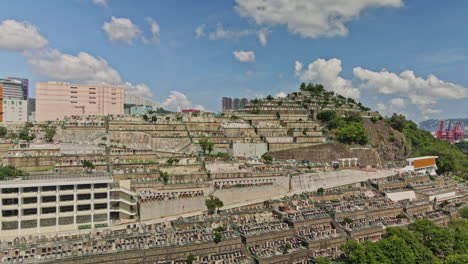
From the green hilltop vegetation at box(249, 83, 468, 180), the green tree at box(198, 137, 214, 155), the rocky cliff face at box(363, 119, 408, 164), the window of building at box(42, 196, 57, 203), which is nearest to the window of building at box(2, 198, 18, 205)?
the window of building at box(42, 196, 57, 203)

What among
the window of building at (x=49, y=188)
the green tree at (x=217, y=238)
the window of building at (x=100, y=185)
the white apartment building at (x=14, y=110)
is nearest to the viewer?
the green tree at (x=217, y=238)

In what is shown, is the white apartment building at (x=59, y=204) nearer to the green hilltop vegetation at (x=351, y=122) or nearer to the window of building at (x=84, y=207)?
the window of building at (x=84, y=207)

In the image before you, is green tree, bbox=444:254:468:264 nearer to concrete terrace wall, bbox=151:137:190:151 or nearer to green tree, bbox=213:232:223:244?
green tree, bbox=213:232:223:244

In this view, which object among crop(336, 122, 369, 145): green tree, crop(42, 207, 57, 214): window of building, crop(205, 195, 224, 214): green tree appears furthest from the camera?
crop(336, 122, 369, 145): green tree

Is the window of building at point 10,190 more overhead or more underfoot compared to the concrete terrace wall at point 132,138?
more underfoot

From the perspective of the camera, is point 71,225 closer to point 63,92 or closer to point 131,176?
point 131,176

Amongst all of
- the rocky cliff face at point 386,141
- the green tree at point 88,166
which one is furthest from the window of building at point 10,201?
the rocky cliff face at point 386,141
